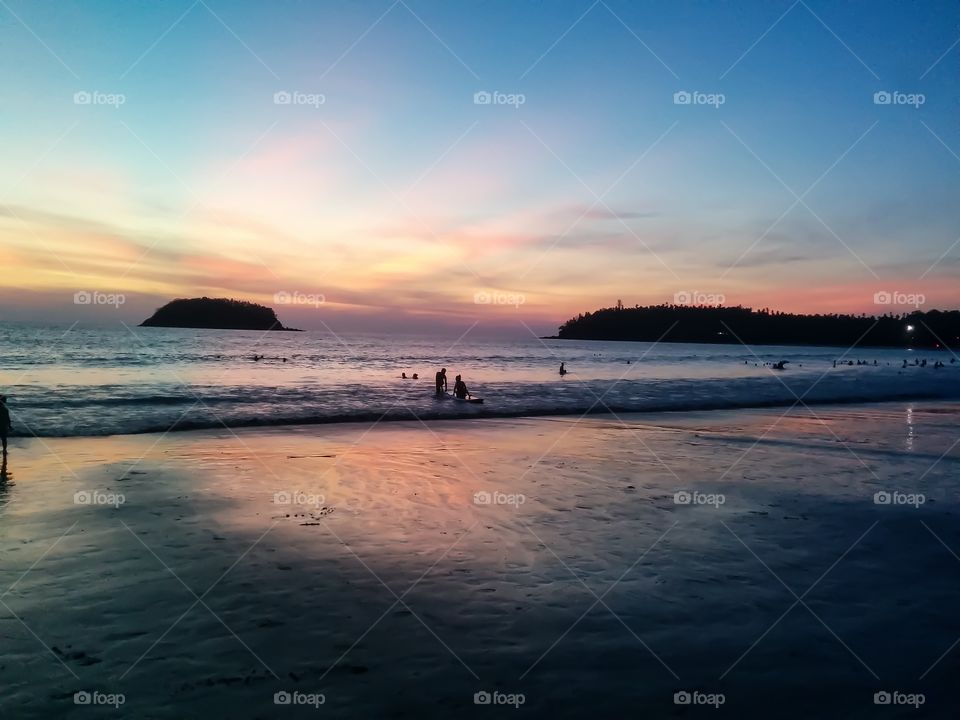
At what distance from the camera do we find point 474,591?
8.01 m

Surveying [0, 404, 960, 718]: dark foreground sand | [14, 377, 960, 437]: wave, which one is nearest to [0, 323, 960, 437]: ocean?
[14, 377, 960, 437]: wave

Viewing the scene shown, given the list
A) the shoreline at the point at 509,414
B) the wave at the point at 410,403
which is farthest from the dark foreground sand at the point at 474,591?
the wave at the point at 410,403

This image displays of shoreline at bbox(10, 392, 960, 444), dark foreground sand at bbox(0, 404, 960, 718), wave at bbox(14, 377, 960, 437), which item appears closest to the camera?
dark foreground sand at bbox(0, 404, 960, 718)

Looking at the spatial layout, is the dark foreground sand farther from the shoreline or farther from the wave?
the wave

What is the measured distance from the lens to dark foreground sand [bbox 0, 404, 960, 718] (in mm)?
5691

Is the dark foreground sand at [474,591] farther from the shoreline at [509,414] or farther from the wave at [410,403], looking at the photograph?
the wave at [410,403]

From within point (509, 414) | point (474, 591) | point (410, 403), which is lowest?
point (474, 591)

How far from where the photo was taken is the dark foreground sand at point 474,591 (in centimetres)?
569

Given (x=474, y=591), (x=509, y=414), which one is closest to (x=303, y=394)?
(x=509, y=414)

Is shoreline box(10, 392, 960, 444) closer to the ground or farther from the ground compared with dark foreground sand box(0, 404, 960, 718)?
farther from the ground

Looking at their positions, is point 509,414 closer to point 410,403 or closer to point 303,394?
point 410,403

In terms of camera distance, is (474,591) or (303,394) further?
(303,394)

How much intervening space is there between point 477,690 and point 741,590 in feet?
14.3

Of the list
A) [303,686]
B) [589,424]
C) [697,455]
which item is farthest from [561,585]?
[589,424]
